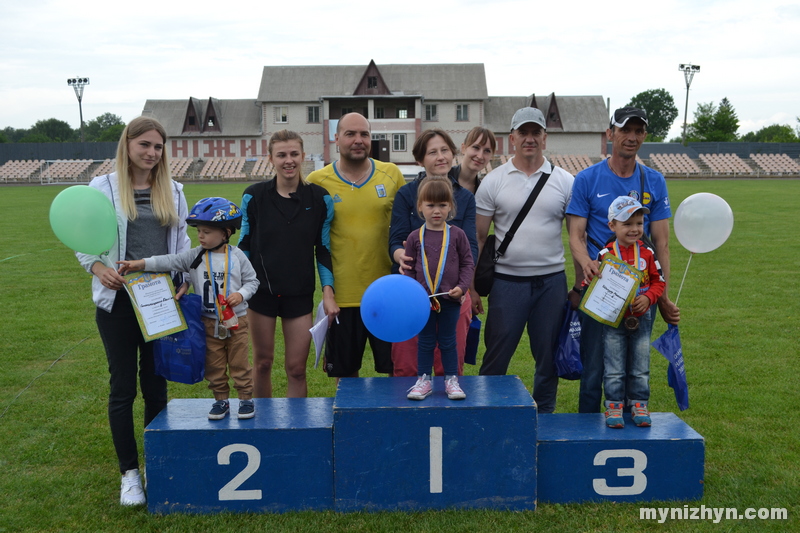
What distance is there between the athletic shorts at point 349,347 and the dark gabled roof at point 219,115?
173ft

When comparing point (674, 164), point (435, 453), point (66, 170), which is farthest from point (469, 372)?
point (66, 170)

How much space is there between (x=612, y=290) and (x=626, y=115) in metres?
1.04

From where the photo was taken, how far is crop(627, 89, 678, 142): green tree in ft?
321

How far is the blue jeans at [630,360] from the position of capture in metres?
3.80

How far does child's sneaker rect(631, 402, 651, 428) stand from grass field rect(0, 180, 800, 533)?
466mm

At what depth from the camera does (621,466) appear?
11.8 feet

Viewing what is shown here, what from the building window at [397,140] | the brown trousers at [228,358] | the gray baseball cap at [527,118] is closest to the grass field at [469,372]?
the brown trousers at [228,358]

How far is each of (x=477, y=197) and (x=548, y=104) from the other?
54239mm

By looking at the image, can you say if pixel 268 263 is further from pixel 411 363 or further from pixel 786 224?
pixel 786 224

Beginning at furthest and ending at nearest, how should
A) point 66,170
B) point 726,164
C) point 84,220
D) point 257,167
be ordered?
point 726,164, point 257,167, point 66,170, point 84,220

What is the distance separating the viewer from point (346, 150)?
13.6 ft

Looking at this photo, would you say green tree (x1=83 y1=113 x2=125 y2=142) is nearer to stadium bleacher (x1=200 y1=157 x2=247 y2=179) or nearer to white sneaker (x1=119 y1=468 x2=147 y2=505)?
stadium bleacher (x1=200 y1=157 x2=247 y2=179)

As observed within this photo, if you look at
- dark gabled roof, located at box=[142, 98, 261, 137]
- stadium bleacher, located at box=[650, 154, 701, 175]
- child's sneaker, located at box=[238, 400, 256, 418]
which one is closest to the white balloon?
child's sneaker, located at box=[238, 400, 256, 418]

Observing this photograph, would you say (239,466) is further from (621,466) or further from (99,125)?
(99,125)
